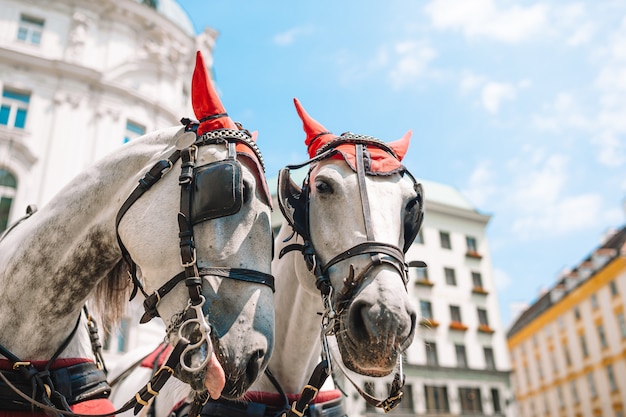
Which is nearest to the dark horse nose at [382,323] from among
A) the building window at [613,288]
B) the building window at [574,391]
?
the building window at [613,288]

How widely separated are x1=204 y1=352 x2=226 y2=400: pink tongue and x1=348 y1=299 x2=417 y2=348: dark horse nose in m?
0.74

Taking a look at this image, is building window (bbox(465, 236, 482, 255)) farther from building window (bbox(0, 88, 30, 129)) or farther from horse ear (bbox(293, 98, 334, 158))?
horse ear (bbox(293, 98, 334, 158))

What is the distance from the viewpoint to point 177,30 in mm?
24906

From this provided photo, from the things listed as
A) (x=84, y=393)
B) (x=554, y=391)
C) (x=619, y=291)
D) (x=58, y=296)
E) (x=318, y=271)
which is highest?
(x=619, y=291)

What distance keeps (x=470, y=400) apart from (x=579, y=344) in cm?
1491

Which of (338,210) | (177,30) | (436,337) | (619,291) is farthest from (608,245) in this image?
(338,210)

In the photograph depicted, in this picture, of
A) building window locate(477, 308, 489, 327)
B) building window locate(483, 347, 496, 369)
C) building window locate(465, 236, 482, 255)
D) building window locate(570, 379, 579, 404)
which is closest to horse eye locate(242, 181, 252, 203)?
building window locate(483, 347, 496, 369)

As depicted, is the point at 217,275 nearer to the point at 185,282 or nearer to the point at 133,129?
the point at 185,282

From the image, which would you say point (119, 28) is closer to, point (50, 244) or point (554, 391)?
point (50, 244)

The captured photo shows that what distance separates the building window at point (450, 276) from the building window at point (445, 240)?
1.60 meters

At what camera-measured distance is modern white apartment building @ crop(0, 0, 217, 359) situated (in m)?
19.4

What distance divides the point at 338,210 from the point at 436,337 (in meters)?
29.9

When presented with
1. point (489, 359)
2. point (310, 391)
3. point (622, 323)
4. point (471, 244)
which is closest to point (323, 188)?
point (310, 391)

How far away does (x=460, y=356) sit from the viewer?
31.6 meters
